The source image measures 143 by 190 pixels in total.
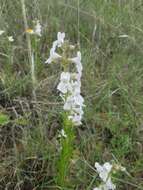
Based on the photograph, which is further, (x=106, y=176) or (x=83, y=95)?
(x=83, y=95)

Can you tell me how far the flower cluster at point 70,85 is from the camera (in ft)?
5.48

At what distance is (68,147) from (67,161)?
6 cm

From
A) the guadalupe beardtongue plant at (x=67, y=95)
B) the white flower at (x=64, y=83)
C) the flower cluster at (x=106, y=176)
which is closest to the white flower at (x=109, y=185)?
the flower cluster at (x=106, y=176)

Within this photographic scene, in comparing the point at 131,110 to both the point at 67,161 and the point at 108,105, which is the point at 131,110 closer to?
the point at 108,105

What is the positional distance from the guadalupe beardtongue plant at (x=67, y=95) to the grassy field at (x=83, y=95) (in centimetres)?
13

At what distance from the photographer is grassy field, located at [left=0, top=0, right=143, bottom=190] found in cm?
199

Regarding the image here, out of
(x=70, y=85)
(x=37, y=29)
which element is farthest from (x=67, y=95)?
(x=37, y=29)

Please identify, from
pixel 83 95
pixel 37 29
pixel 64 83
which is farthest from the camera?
pixel 37 29

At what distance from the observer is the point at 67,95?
1725mm

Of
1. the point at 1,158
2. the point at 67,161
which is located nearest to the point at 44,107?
the point at 1,158

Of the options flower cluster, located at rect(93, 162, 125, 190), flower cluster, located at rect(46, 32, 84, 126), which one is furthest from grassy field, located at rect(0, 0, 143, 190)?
flower cluster, located at rect(46, 32, 84, 126)

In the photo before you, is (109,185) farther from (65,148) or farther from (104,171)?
(65,148)

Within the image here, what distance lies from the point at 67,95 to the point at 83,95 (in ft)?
2.26

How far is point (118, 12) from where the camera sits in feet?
10.0
